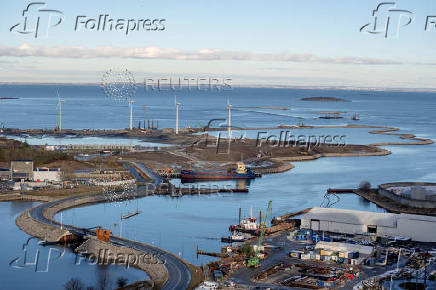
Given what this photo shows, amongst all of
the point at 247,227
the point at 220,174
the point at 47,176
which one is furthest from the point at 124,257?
the point at 220,174

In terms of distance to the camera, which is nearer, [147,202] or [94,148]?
[147,202]

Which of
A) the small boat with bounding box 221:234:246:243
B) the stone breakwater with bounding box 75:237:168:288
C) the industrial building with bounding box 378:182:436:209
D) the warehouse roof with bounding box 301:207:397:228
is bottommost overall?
the stone breakwater with bounding box 75:237:168:288

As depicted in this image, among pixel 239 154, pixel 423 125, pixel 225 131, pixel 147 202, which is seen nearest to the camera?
pixel 147 202

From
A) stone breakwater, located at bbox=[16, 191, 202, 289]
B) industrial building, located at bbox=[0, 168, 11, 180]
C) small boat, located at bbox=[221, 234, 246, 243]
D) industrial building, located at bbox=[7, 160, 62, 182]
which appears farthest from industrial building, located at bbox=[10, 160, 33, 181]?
small boat, located at bbox=[221, 234, 246, 243]

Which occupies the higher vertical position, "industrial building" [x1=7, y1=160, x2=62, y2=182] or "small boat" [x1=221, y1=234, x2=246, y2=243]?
"industrial building" [x1=7, y1=160, x2=62, y2=182]

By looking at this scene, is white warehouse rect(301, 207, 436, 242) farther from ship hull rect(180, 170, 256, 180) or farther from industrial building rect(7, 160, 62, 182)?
industrial building rect(7, 160, 62, 182)

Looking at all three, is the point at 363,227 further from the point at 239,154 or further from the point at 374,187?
the point at 239,154

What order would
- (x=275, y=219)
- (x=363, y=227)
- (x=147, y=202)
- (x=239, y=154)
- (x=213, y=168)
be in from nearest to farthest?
(x=363, y=227) < (x=275, y=219) < (x=147, y=202) < (x=213, y=168) < (x=239, y=154)

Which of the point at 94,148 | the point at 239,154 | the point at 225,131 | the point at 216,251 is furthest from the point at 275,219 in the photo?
the point at 225,131
